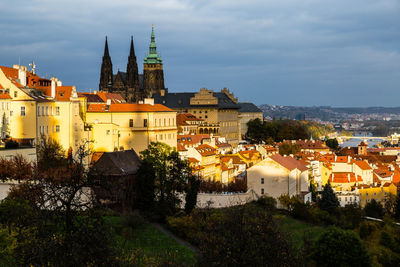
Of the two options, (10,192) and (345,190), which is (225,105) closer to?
(345,190)

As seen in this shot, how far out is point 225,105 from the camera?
5404 inches

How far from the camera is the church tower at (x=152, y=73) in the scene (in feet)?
565

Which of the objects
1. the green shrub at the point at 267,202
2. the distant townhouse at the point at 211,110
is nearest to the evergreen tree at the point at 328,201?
the green shrub at the point at 267,202

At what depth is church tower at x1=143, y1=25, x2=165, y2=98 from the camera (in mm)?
172125

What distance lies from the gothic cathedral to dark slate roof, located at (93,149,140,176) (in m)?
109

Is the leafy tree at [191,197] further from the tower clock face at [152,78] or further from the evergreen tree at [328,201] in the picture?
the tower clock face at [152,78]

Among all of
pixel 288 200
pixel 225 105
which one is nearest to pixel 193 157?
pixel 288 200

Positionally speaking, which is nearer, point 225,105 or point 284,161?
point 284,161

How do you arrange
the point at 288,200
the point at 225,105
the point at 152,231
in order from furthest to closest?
1. the point at 225,105
2. the point at 288,200
3. the point at 152,231

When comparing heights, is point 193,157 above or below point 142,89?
below

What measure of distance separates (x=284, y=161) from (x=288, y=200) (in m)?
9.26

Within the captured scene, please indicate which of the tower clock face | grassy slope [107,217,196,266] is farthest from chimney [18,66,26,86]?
the tower clock face

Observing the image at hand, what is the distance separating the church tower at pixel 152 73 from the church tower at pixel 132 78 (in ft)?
10.3

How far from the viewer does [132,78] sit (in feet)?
550
